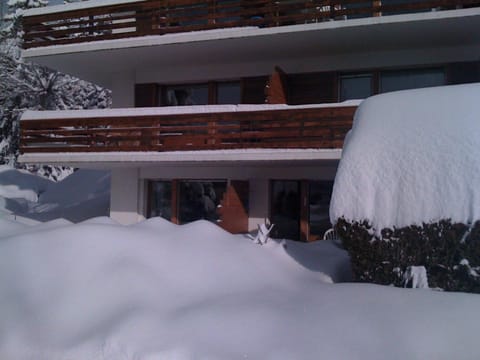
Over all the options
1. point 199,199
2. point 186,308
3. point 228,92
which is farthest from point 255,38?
point 186,308

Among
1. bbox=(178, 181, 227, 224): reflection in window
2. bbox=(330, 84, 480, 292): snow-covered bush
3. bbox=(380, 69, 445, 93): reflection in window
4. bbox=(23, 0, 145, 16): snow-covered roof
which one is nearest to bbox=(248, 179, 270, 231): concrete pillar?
bbox=(178, 181, 227, 224): reflection in window

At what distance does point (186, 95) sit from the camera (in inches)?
536

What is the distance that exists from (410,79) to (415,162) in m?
6.52

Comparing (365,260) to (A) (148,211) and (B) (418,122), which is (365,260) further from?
(A) (148,211)

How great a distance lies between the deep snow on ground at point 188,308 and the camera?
13.7 feet

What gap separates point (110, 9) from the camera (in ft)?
41.9

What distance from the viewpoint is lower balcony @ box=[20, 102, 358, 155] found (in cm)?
1020

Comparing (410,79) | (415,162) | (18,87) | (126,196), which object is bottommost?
(126,196)

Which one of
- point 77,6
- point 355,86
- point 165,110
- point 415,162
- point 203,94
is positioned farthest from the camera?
point 203,94

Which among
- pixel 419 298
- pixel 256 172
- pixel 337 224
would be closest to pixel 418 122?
pixel 337 224

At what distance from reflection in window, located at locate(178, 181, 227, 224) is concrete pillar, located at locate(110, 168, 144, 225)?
4.09 ft

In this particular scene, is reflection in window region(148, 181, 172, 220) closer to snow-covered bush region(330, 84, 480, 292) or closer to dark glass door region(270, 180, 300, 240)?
dark glass door region(270, 180, 300, 240)

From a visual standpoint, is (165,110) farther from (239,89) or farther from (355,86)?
(355,86)

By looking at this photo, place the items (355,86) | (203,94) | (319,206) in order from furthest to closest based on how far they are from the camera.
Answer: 1. (203,94)
2. (319,206)
3. (355,86)
